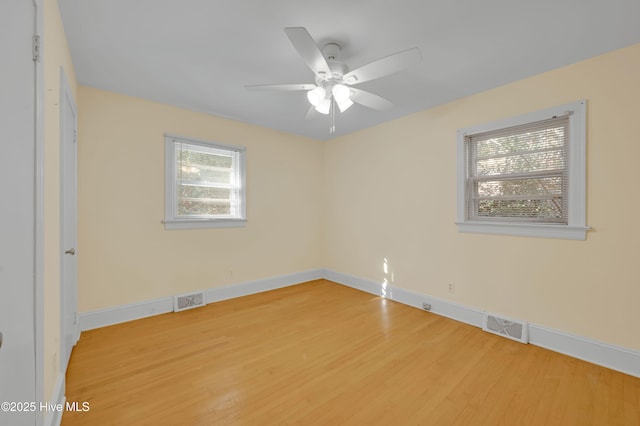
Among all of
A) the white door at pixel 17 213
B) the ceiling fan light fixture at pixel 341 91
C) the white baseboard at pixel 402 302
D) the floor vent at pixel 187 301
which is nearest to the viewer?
the white door at pixel 17 213

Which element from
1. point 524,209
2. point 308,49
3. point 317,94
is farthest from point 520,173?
Result: point 308,49

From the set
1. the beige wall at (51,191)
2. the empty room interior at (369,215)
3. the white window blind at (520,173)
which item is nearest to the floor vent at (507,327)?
the empty room interior at (369,215)

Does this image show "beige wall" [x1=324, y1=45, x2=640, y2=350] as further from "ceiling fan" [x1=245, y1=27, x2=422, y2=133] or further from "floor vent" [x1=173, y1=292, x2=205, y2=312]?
"floor vent" [x1=173, y1=292, x2=205, y2=312]

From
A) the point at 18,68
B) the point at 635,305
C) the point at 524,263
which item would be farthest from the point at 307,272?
the point at 18,68

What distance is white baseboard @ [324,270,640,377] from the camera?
2111mm

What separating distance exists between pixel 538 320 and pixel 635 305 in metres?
0.68

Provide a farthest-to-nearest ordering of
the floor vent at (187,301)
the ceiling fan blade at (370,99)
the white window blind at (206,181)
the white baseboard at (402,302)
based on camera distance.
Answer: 1. the white window blind at (206,181)
2. the floor vent at (187,301)
3. the ceiling fan blade at (370,99)
4. the white baseboard at (402,302)

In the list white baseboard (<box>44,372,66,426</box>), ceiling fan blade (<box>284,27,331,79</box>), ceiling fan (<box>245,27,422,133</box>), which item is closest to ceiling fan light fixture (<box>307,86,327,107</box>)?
ceiling fan (<box>245,27,422,133</box>)

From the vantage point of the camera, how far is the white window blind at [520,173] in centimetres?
251

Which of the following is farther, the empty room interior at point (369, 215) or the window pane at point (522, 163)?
the window pane at point (522, 163)

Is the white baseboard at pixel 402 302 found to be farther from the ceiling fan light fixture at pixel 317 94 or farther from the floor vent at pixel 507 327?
the ceiling fan light fixture at pixel 317 94

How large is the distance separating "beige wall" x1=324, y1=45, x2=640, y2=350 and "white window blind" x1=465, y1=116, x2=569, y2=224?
0.18m

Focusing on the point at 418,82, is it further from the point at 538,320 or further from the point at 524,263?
the point at 538,320

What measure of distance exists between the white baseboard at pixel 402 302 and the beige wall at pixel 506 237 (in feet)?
0.25
